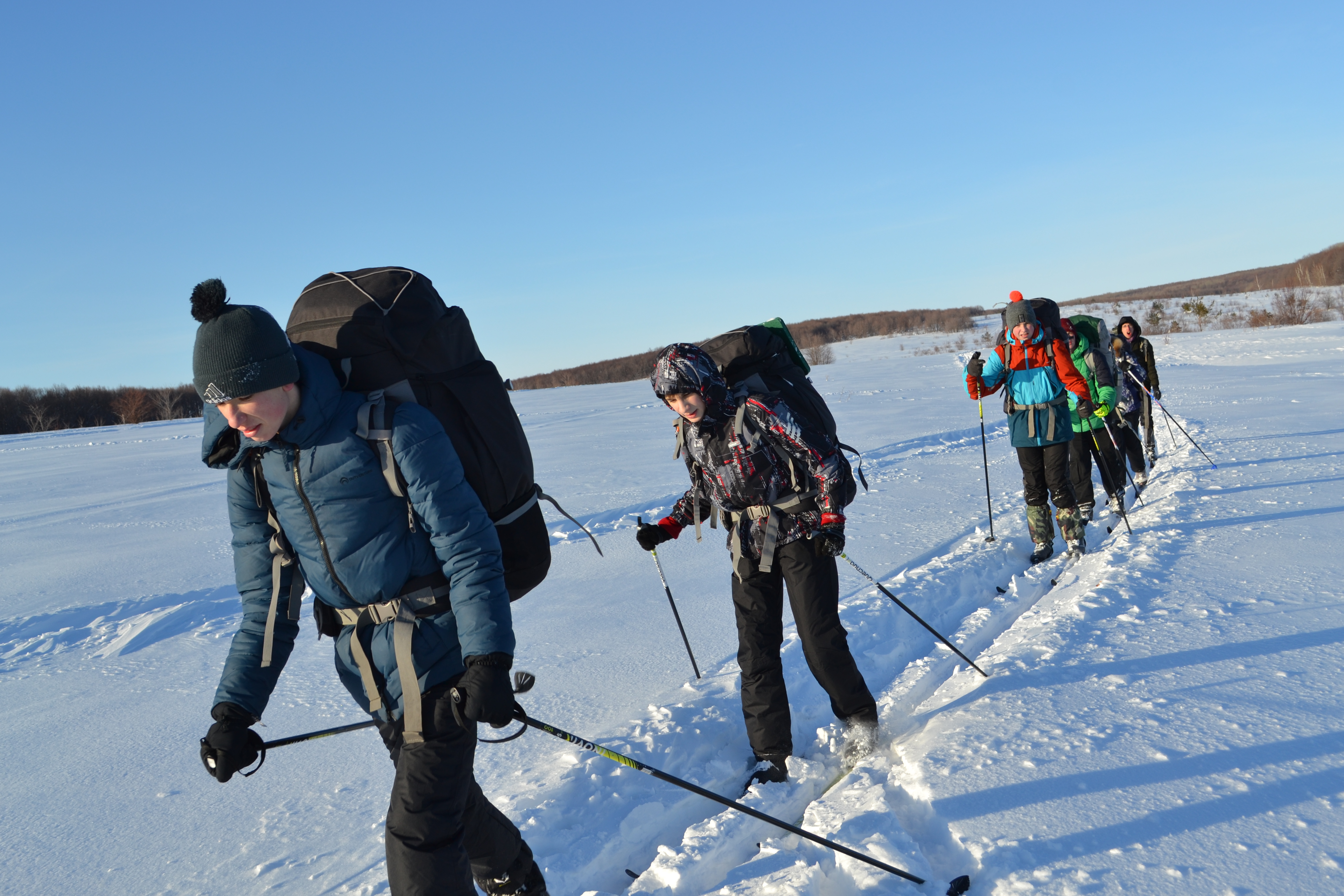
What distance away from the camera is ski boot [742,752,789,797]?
299 cm

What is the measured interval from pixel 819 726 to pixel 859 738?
0.32 meters

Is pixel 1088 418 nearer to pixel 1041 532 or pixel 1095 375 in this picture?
pixel 1095 375

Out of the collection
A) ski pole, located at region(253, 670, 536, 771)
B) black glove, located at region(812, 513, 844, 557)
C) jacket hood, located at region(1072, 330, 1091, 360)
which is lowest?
ski pole, located at region(253, 670, 536, 771)

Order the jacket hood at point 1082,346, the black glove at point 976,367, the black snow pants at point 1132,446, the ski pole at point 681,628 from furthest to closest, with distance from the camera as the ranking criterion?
the black snow pants at point 1132,446, the jacket hood at point 1082,346, the black glove at point 976,367, the ski pole at point 681,628

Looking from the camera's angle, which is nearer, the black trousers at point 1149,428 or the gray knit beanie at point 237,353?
the gray knit beanie at point 237,353

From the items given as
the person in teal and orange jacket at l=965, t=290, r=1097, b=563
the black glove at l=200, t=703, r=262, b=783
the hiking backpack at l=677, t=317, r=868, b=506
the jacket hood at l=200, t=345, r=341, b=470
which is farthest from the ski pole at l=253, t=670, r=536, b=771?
the person in teal and orange jacket at l=965, t=290, r=1097, b=563

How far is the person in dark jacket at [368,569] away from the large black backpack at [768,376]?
1.34 m

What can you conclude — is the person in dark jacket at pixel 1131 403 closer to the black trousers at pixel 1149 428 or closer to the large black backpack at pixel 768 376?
the black trousers at pixel 1149 428

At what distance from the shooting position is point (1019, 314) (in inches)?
218

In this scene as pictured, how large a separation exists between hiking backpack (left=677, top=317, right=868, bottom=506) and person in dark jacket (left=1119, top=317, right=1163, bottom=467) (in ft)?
23.1

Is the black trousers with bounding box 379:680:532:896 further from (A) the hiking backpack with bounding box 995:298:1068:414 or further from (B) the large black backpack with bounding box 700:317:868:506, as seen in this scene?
(A) the hiking backpack with bounding box 995:298:1068:414

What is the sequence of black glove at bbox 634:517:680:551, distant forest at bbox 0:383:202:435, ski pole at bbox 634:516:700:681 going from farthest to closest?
1. distant forest at bbox 0:383:202:435
2. ski pole at bbox 634:516:700:681
3. black glove at bbox 634:517:680:551

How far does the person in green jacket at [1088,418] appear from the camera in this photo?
19.7 feet

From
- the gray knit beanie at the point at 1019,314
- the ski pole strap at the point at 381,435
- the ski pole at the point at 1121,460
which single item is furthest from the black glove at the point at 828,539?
the ski pole at the point at 1121,460
